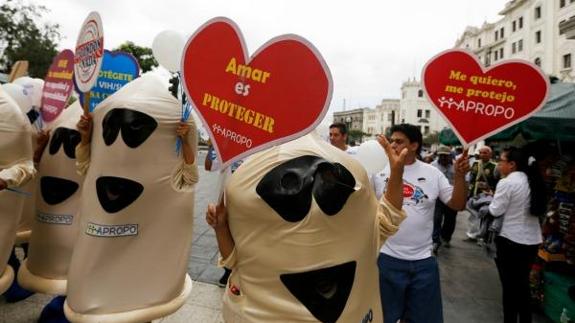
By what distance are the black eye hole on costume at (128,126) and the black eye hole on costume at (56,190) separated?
2.72 feet

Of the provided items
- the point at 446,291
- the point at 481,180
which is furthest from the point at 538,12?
the point at 446,291

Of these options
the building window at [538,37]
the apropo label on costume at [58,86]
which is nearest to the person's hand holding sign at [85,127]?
the apropo label on costume at [58,86]

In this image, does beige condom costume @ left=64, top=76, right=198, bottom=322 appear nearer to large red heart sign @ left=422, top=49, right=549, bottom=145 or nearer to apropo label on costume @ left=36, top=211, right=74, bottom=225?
apropo label on costume @ left=36, top=211, right=74, bottom=225

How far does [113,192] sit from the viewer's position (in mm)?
2105

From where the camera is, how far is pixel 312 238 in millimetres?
1273

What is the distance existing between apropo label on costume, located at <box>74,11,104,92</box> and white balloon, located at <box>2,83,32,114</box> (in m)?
0.92

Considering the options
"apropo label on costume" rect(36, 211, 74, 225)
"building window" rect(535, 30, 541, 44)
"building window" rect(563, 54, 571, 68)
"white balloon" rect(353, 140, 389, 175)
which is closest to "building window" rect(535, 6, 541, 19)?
"building window" rect(535, 30, 541, 44)

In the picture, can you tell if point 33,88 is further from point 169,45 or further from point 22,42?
point 22,42

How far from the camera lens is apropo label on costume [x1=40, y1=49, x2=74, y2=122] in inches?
105

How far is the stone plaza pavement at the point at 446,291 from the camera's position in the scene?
3.07m

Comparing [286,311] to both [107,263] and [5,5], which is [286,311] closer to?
[107,263]

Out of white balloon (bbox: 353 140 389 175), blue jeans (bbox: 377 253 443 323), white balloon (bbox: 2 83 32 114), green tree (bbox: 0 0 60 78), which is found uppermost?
green tree (bbox: 0 0 60 78)

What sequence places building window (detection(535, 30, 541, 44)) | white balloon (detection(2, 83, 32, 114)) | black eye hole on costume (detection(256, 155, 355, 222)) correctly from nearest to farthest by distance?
black eye hole on costume (detection(256, 155, 355, 222))
white balloon (detection(2, 83, 32, 114))
building window (detection(535, 30, 541, 44))

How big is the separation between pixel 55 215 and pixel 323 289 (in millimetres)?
2276
